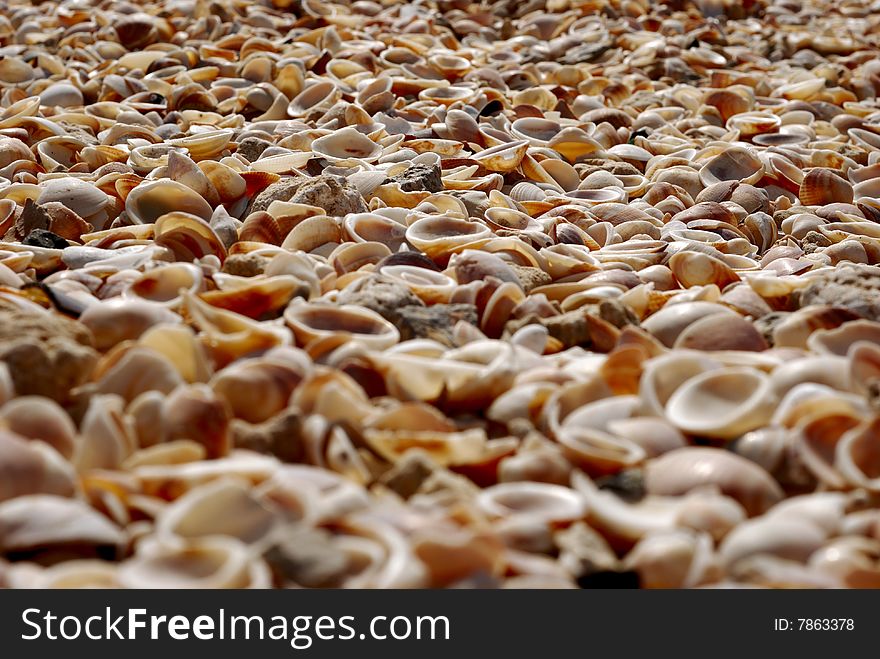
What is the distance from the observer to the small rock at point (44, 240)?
2.27m

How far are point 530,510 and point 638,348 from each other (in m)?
0.45

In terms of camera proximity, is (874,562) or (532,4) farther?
(532,4)

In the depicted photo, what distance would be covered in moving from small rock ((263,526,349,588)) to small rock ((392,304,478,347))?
67 centimetres

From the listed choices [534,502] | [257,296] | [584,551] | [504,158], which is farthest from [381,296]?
[504,158]

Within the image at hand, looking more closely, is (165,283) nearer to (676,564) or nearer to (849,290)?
(676,564)

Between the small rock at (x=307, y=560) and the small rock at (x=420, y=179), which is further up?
the small rock at (x=420, y=179)

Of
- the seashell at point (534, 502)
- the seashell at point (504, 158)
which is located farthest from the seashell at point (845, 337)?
the seashell at point (504, 158)

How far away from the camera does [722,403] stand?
1537 millimetres

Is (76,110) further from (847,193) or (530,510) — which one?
(530,510)

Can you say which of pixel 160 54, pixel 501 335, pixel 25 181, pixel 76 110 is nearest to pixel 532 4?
pixel 160 54

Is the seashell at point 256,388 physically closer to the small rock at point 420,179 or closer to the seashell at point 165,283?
the seashell at point 165,283

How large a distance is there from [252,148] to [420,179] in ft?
1.96

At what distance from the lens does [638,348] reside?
1.65 metres

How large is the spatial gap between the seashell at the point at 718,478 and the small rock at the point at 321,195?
1.26 metres
